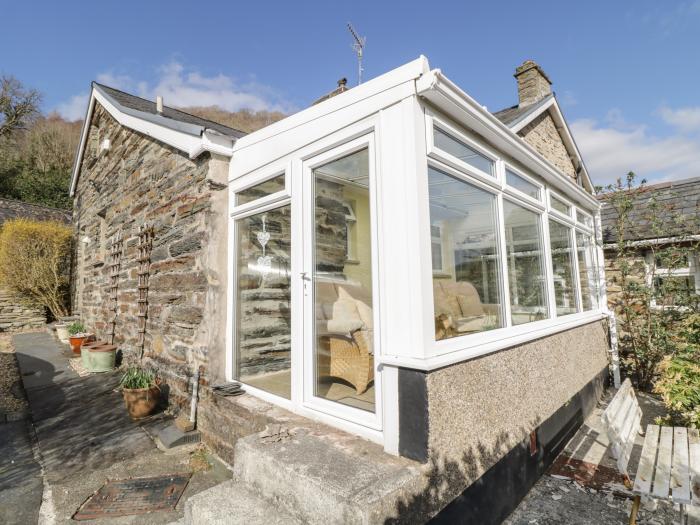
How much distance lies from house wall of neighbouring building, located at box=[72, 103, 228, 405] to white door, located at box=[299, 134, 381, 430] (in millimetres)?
1299

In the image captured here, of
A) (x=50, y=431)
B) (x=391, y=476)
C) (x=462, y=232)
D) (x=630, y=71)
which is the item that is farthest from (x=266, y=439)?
(x=630, y=71)

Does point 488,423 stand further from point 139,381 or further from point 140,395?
point 139,381

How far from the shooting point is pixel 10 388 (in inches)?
198

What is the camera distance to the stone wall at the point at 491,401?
204 cm

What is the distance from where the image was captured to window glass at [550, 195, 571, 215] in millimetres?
4680

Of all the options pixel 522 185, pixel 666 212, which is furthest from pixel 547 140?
pixel 522 185

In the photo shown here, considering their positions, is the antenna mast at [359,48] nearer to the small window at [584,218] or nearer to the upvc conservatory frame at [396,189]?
the upvc conservatory frame at [396,189]

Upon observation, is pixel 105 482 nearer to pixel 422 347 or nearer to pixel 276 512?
pixel 276 512

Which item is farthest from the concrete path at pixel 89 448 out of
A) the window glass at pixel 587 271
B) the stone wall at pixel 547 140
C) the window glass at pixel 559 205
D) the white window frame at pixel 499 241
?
the stone wall at pixel 547 140

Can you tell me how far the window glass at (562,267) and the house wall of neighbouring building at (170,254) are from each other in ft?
13.5

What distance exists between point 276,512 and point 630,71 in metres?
12.7

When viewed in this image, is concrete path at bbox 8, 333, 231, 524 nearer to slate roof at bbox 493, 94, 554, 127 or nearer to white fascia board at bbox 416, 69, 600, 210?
white fascia board at bbox 416, 69, 600, 210

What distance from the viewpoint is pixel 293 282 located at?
2928mm

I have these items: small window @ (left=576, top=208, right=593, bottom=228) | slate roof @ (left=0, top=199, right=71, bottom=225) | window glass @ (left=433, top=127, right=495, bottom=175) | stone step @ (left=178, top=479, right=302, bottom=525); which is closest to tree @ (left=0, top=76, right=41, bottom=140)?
slate roof @ (left=0, top=199, right=71, bottom=225)
